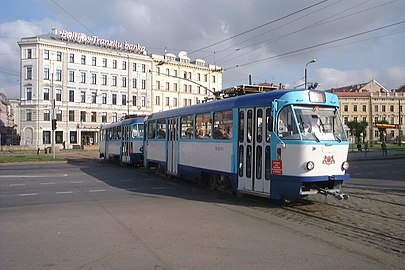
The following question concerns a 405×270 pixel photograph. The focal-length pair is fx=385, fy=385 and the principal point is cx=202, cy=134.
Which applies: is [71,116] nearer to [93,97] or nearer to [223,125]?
[93,97]

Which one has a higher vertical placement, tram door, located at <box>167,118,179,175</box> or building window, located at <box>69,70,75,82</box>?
building window, located at <box>69,70,75,82</box>

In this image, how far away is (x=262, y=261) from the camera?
5.61m

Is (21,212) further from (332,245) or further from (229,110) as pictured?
(332,245)

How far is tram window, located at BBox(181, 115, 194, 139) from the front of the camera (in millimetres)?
14266

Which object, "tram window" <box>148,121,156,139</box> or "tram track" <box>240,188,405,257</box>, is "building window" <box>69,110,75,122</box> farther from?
"tram track" <box>240,188,405,257</box>

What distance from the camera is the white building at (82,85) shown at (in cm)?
6831

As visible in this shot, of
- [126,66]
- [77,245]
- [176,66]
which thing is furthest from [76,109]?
[77,245]

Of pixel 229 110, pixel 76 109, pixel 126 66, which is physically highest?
pixel 126 66

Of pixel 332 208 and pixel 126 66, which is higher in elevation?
pixel 126 66

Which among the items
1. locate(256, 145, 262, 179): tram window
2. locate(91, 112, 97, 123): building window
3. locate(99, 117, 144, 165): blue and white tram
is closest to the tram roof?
locate(256, 145, 262, 179): tram window

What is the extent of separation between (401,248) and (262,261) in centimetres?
256

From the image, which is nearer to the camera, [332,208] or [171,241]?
[171,241]

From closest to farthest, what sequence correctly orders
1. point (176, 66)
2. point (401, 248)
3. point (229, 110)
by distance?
point (401, 248), point (229, 110), point (176, 66)

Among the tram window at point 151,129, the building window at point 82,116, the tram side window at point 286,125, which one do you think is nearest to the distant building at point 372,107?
the building window at point 82,116
